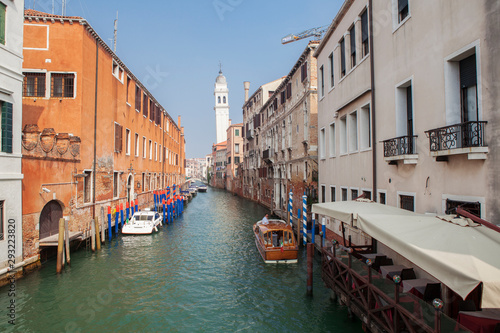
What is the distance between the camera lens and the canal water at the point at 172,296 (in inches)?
295

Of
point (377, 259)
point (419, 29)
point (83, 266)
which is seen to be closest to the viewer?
point (419, 29)

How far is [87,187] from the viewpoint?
14945mm

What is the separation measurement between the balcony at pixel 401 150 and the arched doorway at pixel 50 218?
11.3 m

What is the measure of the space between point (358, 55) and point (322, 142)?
4669mm

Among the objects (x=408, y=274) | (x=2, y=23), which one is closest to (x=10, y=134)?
(x=2, y=23)

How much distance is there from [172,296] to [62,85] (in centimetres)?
1081

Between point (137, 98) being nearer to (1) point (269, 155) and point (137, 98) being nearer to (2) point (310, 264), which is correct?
(1) point (269, 155)

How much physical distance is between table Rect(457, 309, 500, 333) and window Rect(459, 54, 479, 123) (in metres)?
2.99

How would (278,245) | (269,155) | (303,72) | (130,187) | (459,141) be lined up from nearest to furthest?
1. (459,141)
2. (278,245)
3. (303,72)
4. (130,187)
5. (269,155)

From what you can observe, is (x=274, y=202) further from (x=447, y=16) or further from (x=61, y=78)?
(x=447, y=16)

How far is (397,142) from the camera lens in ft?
24.3

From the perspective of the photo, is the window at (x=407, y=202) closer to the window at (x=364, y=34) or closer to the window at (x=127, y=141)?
the window at (x=364, y=34)

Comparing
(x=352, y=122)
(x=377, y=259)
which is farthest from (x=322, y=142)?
(x=377, y=259)

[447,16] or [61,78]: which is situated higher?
[61,78]
